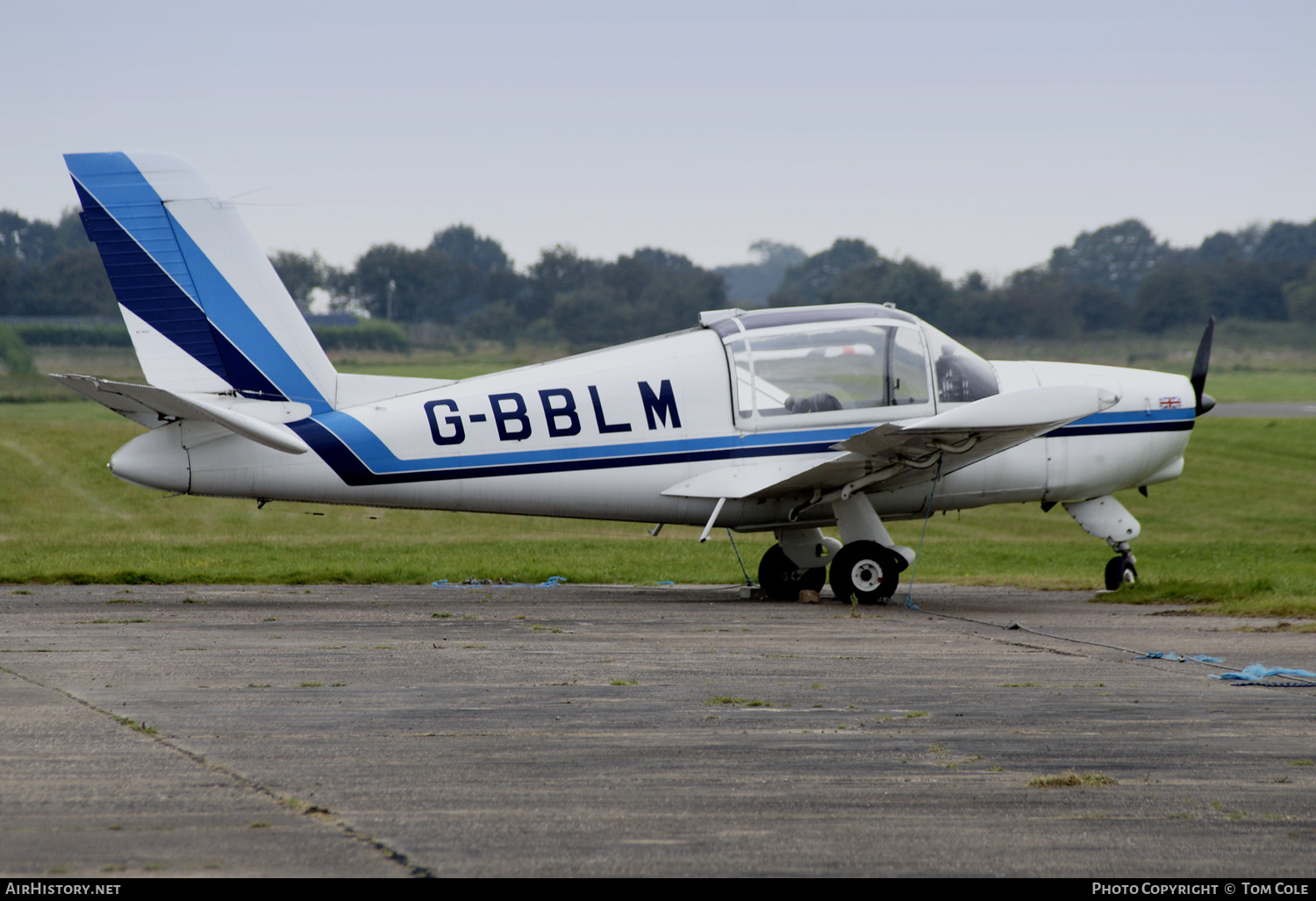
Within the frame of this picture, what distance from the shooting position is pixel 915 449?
13.0 metres

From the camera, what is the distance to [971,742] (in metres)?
6.54

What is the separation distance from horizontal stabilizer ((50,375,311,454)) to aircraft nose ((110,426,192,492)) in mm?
175

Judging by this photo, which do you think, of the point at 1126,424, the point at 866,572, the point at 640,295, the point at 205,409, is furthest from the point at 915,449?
the point at 640,295

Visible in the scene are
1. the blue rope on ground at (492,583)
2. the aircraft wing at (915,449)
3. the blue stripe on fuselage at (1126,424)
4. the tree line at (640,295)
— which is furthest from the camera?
the tree line at (640,295)

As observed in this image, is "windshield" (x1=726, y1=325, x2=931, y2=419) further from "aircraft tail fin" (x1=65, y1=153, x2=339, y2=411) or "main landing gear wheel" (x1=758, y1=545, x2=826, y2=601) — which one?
"aircraft tail fin" (x1=65, y1=153, x2=339, y2=411)

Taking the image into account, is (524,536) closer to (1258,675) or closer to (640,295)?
(1258,675)

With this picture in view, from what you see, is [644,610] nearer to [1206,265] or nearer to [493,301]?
[493,301]

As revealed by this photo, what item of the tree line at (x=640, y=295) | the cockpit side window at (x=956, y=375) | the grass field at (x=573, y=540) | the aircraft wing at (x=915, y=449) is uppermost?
the tree line at (x=640, y=295)

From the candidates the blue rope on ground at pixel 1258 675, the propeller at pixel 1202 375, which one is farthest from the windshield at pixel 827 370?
the blue rope on ground at pixel 1258 675

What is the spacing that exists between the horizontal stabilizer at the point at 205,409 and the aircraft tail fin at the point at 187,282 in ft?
0.42

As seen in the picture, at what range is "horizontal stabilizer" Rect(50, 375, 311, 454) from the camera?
11805 millimetres

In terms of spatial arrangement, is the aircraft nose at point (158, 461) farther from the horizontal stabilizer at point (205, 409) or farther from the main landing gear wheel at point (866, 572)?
the main landing gear wheel at point (866, 572)

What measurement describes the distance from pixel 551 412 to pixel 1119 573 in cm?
703

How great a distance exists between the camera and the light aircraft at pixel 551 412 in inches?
508
